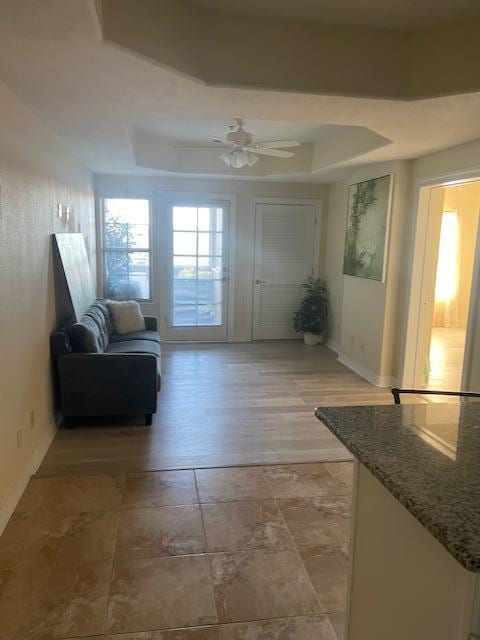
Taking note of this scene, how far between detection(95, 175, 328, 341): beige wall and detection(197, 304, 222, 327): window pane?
10.0 inches

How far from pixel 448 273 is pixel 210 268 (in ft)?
14.7

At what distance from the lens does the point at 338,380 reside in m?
5.43

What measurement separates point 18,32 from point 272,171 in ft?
15.3

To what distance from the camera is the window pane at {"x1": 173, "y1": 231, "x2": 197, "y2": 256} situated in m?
6.82

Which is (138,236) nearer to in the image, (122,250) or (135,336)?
(122,250)

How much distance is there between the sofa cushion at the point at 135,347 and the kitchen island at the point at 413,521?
316cm

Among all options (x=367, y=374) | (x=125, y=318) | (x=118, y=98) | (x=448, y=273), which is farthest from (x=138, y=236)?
(x=448, y=273)

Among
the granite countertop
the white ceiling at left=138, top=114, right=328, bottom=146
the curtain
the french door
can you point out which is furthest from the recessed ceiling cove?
the curtain

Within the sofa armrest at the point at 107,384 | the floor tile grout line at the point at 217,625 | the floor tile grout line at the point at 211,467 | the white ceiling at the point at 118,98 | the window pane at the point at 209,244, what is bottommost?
the floor tile grout line at the point at 217,625

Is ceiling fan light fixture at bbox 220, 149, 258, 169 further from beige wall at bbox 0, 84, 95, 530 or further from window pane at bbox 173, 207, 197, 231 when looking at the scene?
window pane at bbox 173, 207, 197, 231

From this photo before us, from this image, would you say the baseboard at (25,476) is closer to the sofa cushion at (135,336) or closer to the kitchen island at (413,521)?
the sofa cushion at (135,336)

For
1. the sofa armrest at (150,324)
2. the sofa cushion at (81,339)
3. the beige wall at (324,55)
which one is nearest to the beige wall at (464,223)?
the sofa armrest at (150,324)

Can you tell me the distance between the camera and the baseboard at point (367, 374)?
17.2 ft

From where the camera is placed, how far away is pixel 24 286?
3.03 metres
